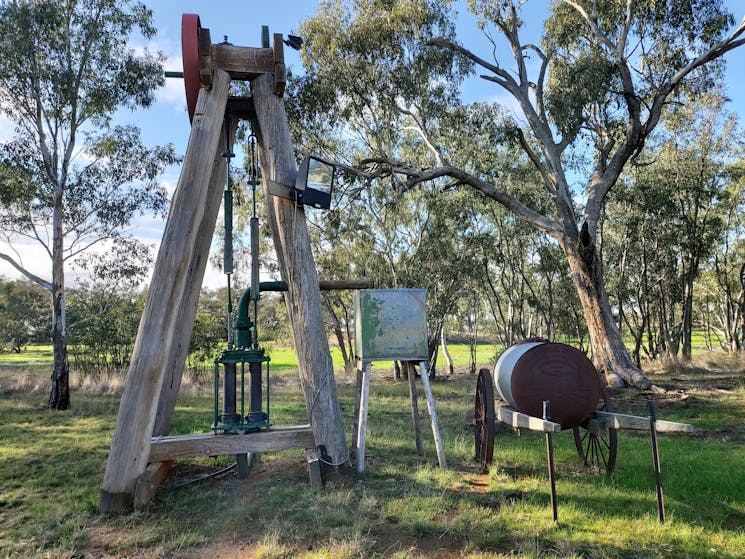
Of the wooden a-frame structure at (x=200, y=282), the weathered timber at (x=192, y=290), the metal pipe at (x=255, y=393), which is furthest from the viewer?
the weathered timber at (x=192, y=290)

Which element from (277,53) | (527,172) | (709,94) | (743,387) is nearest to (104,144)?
(277,53)

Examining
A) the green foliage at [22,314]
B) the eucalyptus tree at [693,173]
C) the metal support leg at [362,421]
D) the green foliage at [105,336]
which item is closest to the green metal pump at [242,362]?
the metal support leg at [362,421]

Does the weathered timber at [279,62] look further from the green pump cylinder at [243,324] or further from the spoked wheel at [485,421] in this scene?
the spoked wheel at [485,421]

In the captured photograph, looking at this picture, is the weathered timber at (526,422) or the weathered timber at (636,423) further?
the weathered timber at (526,422)

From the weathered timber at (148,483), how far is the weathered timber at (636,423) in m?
4.03

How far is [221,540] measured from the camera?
361 centimetres

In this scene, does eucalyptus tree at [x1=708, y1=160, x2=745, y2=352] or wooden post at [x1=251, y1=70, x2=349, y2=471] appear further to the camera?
eucalyptus tree at [x1=708, y1=160, x2=745, y2=352]

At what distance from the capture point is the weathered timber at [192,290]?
5.27m

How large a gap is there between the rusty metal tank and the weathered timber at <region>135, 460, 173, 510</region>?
3391 millimetres

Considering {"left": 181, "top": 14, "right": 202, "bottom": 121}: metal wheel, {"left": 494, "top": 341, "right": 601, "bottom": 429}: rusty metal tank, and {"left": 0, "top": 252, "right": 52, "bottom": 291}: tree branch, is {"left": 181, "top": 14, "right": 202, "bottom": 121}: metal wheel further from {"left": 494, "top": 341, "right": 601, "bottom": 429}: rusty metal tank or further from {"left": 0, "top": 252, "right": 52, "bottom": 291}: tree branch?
{"left": 0, "top": 252, "right": 52, "bottom": 291}: tree branch

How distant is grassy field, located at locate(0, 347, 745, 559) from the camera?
345 centimetres

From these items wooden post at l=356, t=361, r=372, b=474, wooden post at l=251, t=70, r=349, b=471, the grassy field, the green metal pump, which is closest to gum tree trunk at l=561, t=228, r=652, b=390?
the grassy field

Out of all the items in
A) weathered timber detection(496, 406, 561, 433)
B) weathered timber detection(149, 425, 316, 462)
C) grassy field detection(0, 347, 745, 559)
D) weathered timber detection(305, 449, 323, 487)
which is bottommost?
grassy field detection(0, 347, 745, 559)

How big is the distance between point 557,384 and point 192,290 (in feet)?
12.4
